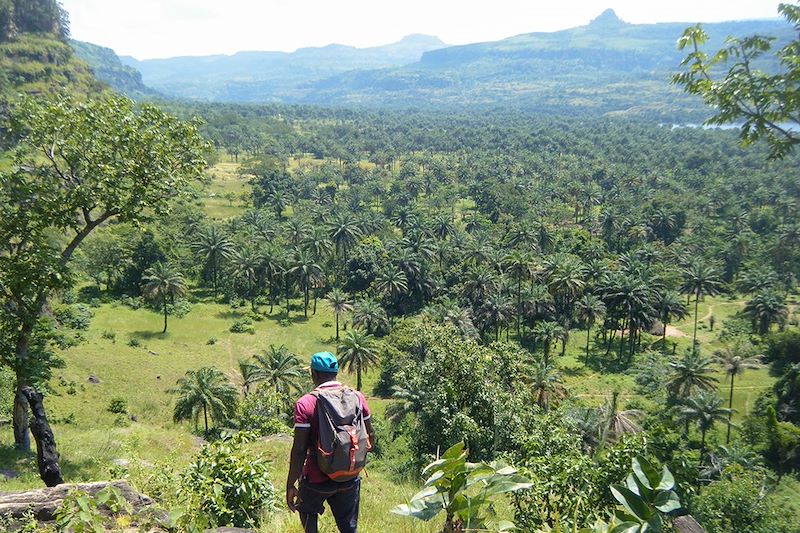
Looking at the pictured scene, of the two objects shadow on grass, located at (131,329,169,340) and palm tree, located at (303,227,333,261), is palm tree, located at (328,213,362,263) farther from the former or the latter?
shadow on grass, located at (131,329,169,340)

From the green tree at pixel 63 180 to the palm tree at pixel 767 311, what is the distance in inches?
2591

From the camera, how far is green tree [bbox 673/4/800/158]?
6414mm

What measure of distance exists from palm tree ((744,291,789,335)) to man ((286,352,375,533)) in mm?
69018

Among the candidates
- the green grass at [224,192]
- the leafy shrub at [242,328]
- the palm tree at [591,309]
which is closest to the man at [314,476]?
the leafy shrub at [242,328]

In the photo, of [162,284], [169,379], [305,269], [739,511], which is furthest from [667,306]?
[162,284]

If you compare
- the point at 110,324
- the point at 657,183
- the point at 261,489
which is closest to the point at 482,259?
the point at 110,324

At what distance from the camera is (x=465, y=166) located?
14925cm

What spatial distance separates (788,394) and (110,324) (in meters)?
63.4

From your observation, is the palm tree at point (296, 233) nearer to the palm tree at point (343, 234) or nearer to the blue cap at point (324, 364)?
the palm tree at point (343, 234)

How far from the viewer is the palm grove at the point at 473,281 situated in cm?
1505

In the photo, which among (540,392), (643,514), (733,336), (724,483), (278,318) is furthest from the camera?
(278,318)

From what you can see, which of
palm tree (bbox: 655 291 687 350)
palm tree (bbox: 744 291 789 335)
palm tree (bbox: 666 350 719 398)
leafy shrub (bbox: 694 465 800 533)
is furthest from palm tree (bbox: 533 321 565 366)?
leafy shrub (bbox: 694 465 800 533)

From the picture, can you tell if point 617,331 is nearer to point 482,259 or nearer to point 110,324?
point 482,259

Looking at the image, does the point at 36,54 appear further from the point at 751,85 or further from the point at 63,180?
the point at 751,85
